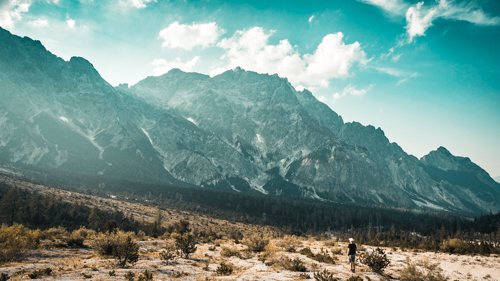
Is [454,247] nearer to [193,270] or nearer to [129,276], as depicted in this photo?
[193,270]

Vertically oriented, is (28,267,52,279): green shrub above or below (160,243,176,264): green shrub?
above

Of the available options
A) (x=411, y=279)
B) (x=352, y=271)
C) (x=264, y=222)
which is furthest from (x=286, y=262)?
(x=264, y=222)

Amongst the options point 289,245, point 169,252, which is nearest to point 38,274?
point 169,252

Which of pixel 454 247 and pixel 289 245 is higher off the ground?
pixel 454 247

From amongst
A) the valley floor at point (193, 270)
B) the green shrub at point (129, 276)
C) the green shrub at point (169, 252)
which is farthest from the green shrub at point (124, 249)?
the green shrub at point (129, 276)

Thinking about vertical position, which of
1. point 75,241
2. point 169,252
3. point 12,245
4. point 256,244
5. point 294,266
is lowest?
point 75,241

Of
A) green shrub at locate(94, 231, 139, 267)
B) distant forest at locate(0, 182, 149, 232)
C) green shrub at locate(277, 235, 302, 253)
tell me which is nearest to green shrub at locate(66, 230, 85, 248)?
green shrub at locate(94, 231, 139, 267)

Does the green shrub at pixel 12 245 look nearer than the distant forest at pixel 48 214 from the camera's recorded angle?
Yes

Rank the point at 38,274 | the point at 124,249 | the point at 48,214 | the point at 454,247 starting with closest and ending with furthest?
the point at 38,274 < the point at 124,249 < the point at 454,247 < the point at 48,214

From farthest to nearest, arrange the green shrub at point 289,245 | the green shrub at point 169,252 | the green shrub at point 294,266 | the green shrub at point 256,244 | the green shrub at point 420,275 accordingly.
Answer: the green shrub at point 256,244, the green shrub at point 289,245, the green shrub at point 169,252, the green shrub at point 294,266, the green shrub at point 420,275

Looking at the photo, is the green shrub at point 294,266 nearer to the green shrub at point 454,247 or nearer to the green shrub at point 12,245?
the green shrub at point 12,245

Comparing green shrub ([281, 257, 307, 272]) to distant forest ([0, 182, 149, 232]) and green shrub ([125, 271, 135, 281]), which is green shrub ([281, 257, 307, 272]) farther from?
distant forest ([0, 182, 149, 232])

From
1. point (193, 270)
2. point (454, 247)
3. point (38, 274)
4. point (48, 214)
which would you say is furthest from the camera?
point (48, 214)

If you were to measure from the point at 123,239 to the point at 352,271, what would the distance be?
26563 mm
